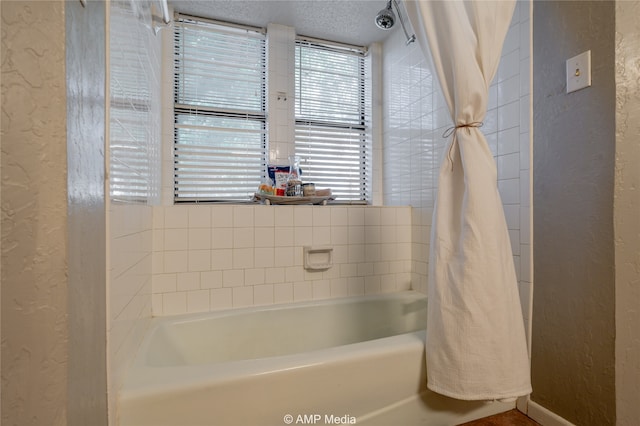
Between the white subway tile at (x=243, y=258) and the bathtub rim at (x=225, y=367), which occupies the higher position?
the white subway tile at (x=243, y=258)

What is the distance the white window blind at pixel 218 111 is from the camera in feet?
6.10

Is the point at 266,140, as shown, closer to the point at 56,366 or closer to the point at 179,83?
the point at 179,83

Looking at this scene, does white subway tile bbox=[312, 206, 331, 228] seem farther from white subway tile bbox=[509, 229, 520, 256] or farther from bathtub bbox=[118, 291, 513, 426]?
white subway tile bbox=[509, 229, 520, 256]

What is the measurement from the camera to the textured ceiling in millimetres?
1786

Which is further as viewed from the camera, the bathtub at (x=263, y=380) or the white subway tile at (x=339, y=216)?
the white subway tile at (x=339, y=216)

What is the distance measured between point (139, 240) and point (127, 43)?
0.62 meters

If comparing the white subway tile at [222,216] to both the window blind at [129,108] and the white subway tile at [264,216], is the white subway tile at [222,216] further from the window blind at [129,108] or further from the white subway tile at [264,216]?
the window blind at [129,108]

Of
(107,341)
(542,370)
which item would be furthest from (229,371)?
(542,370)

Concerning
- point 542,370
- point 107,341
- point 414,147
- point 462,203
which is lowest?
point 542,370

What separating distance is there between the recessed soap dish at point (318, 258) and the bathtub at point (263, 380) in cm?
33

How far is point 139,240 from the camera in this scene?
1.05m

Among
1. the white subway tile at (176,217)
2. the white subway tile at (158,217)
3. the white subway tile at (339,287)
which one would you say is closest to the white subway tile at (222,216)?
the white subway tile at (176,217)

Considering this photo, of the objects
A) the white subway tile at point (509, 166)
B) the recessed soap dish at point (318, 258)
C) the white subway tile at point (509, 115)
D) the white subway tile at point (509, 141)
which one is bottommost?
the recessed soap dish at point (318, 258)

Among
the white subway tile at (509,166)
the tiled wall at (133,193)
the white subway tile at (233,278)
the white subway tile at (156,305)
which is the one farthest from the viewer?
the white subway tile at (233,278)
